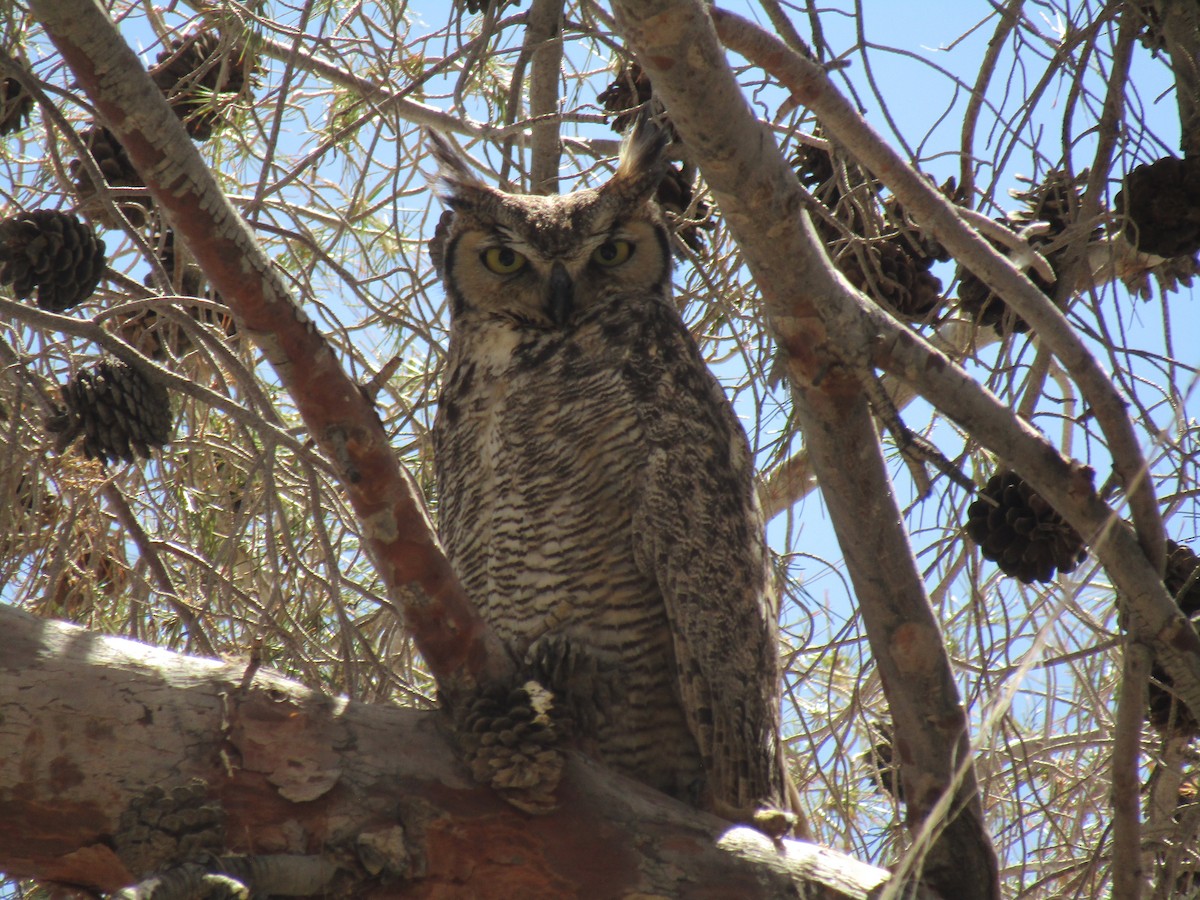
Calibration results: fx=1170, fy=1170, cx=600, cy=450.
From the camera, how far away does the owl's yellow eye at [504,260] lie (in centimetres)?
290

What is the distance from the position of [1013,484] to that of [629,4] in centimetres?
126

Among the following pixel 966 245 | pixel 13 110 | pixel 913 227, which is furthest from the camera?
pixel 913 227

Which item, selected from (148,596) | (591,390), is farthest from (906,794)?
(148,596)

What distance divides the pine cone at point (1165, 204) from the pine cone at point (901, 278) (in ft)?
2.06

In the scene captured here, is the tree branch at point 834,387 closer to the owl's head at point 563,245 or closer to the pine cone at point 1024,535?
the pine cone at point 1024,535

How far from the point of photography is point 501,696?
178 centimetres

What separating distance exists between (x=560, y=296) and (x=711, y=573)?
2.53ft

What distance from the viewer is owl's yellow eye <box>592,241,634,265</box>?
2891 millimetres

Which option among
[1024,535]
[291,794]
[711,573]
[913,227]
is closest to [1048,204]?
[913,227]

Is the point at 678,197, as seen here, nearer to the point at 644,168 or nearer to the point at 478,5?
the point at 644,168

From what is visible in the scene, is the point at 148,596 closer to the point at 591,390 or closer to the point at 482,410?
the point at 482,410

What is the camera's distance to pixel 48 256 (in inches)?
88.0

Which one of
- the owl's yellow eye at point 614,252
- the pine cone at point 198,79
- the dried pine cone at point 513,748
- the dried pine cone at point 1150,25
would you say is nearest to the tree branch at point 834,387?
the dried pine cone at point 513,748

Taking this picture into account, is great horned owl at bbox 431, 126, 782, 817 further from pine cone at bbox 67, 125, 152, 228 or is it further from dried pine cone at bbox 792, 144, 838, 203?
pine cone at bbox 67, 125, 152, 228
